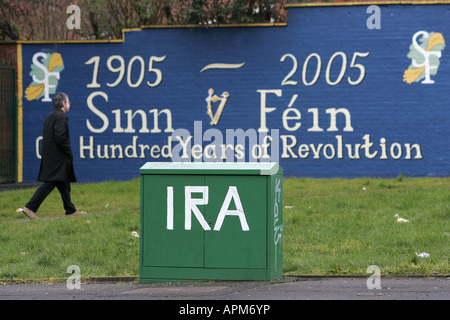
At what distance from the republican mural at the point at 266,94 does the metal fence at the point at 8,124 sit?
25 centimetres

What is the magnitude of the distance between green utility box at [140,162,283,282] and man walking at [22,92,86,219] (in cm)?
494

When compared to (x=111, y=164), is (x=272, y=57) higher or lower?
higher

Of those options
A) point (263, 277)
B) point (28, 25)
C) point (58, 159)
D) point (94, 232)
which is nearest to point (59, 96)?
point (58, 159)

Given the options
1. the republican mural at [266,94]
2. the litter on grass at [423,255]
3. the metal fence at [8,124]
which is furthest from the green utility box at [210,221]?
the metal fence at [8,124]

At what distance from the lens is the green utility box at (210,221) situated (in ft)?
23.2

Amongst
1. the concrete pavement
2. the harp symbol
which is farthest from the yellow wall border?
the concrete pavement

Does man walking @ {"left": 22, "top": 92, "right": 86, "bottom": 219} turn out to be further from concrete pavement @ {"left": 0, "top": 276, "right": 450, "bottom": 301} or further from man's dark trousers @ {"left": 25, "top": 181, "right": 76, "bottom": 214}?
concrete pavement @ {"left": 0, "top": 276, "right": 450, "bottom": 301}

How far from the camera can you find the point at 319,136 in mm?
17531

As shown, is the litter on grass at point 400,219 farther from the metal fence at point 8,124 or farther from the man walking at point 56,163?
the metal fence at point 8,124

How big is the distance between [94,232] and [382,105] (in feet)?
29.9

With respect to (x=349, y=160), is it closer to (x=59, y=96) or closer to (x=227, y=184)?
(x=59, y=96)

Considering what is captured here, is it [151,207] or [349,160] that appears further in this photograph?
[349,160]

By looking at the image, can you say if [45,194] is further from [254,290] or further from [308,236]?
[254,290]

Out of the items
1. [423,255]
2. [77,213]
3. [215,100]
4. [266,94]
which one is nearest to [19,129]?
[215,100]
